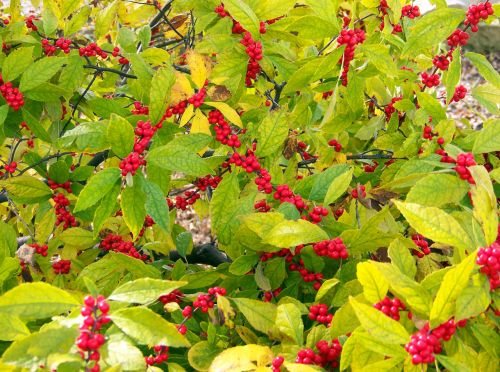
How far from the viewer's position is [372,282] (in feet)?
4.29

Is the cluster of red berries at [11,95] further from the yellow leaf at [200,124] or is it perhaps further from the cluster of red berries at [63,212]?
the yellow leaf at [200,124]

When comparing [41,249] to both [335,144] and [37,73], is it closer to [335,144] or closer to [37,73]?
[37,73]

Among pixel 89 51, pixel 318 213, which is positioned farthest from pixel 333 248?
pixel 89 51

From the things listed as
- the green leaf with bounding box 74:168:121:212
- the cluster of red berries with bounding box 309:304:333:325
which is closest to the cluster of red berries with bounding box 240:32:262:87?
the green leaf with bounding box 74:168:121:212

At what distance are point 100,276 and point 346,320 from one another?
0.90m

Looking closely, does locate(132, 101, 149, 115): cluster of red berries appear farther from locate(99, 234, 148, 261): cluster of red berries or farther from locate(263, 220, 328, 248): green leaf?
locate(263, 220, 328, 248): green leaf

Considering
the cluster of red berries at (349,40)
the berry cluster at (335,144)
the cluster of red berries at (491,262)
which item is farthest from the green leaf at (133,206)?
the berry cluster at (335,144)

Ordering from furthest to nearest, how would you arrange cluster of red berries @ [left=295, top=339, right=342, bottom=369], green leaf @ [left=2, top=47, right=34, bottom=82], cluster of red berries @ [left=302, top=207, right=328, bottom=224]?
green leaf @ [left=2, top=47, right=34, bottom=82] < cluster of red berries @ [left=302, top=207, right=328, bottom=224] < cluster of red berries @ [left=295, top=339, right=342, bottom=369]

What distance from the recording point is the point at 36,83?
78.0 inches

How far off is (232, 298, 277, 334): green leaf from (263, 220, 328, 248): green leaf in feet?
0.73

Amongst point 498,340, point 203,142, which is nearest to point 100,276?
point 203,142

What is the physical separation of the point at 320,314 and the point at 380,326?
42cm

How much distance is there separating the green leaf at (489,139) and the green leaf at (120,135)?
3.31 feet

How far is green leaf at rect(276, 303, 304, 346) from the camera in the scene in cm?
146
